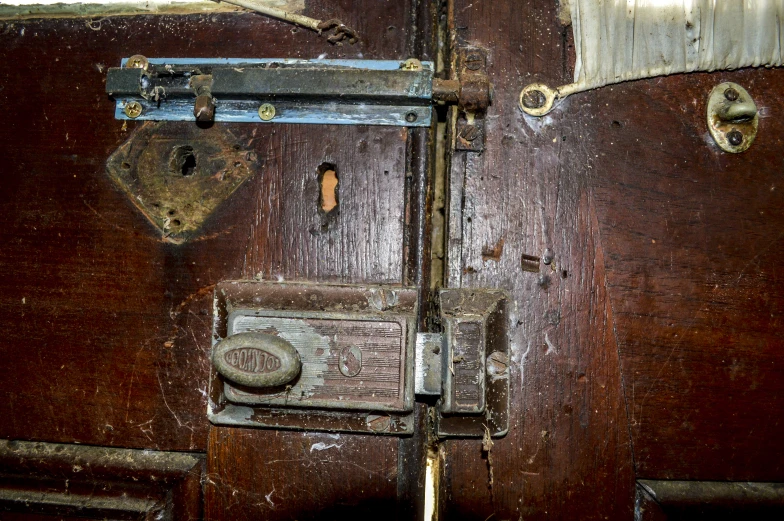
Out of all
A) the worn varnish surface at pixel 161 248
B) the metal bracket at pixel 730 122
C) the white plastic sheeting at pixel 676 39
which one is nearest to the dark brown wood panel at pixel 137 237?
the worn varnish surface at pixel 161 248

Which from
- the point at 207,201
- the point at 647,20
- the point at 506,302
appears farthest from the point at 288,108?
the point at 647,20

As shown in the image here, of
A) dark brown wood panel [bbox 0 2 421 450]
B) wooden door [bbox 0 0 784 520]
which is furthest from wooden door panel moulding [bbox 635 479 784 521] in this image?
dark brown wood panel [bbox 0 2 421 450]

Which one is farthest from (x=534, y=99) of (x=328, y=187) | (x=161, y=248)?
→ (x=161, y=248)

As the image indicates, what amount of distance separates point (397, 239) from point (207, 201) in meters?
0.27

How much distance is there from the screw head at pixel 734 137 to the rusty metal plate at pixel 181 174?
64cm

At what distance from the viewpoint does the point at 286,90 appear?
66 centimetres

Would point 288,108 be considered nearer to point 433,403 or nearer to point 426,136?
point 426,136

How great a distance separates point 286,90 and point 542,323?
0.45 m

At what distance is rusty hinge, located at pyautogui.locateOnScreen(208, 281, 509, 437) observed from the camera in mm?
615

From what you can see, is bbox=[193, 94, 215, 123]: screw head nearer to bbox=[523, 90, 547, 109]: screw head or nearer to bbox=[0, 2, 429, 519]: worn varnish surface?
bbox=[0, 2, 429, 519]: worn varnish surface

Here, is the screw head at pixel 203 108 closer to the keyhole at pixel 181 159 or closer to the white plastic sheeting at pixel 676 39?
the keyhole at pixel 181 159

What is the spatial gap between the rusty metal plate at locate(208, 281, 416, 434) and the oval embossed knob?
49 mm

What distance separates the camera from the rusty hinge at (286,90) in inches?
25.6

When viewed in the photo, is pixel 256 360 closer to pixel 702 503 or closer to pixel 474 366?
pixel 474 366
